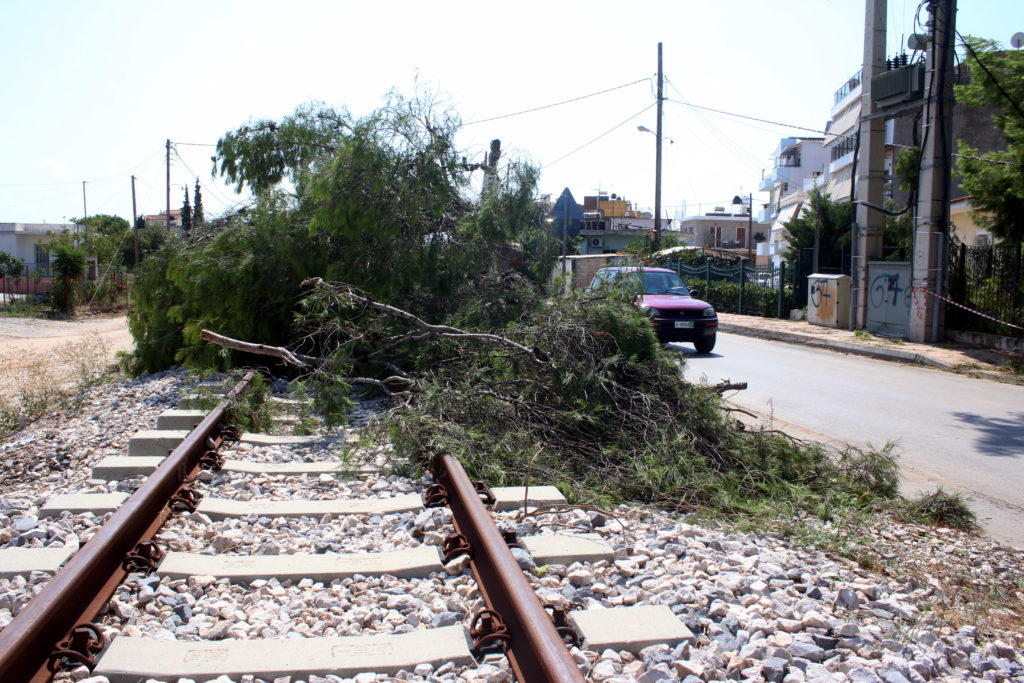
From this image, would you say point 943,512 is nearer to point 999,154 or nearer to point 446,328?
point 446,328

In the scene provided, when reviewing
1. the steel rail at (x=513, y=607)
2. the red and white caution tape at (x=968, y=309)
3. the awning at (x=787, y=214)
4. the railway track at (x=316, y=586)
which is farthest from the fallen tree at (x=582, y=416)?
the awning at (x=787, y=214)

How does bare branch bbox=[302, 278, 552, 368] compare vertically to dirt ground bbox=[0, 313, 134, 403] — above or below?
above

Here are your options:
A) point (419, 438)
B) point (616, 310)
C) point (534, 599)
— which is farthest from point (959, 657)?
point (616, 310)

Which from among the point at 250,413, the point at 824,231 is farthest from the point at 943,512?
the point at 824,231

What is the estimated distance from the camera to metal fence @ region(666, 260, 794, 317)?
88.5 ft

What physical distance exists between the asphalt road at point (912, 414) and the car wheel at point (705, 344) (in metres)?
0.27

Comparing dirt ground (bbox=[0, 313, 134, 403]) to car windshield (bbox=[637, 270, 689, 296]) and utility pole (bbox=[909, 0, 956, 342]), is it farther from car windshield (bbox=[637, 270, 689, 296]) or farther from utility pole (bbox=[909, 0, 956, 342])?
utility pole (bbox=[909, 0, 956, 342])

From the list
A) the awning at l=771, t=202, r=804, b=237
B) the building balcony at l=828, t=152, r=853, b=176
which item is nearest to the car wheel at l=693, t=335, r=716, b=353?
the awning at l=771, t=202, r=804, b=237

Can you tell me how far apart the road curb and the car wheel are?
3757 millimetres

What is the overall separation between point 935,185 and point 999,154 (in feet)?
4.63

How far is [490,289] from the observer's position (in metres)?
9.56

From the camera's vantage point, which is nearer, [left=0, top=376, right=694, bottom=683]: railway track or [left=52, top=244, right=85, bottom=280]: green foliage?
[left=0, top=376, right=694, bottom=683]: railway track

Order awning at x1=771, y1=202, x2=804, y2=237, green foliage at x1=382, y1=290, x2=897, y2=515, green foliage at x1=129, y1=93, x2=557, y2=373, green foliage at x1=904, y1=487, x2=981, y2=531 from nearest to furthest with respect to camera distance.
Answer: green foliage at x1=904, y1=487, x2=981, y2=531, green foliage at x1=382, y1=290, x2=897, y2=515, green foliage at x1=129, y1=93, x2=557, y2=373, awning at x1=771, y1=202, x2=804, y2=237

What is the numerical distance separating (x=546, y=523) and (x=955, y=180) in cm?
3672
